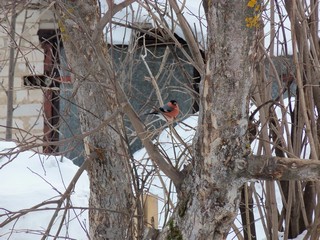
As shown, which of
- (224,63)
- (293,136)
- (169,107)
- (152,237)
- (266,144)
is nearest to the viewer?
(224,63)

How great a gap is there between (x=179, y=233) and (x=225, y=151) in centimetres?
44

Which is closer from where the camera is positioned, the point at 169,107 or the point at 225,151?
the point at 225,151

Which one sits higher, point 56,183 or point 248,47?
point 248,47

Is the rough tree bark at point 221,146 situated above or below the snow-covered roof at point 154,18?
below

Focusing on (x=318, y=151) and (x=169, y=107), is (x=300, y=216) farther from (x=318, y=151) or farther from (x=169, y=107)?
(x=169, y=107)

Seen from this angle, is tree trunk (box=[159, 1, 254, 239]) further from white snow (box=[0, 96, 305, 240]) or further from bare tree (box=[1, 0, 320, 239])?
white snow (box=[0, 96, 305, 240])

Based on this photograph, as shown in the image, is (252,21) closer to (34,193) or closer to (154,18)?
(154,18)

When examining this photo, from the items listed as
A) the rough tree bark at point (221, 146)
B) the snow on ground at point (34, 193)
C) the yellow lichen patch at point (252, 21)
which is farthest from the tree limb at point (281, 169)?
the snow on ground at point (34, 193)

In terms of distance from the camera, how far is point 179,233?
11.3 feet

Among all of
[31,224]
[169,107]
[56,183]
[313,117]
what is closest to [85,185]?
[56,183]

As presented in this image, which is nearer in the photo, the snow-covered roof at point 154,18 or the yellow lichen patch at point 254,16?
the yellow lichen patch at point 254,16

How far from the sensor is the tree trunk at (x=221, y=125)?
3217 mm

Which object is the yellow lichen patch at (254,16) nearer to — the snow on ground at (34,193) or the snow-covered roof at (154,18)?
the snow-covered roof at (154,18)

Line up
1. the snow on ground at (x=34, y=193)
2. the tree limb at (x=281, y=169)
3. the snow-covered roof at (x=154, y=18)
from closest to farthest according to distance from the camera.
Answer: the tree limb at (x=281, y=169), the snow-covered roof at (x=154, y=18), the snow on ground at (x=34, y=193)
